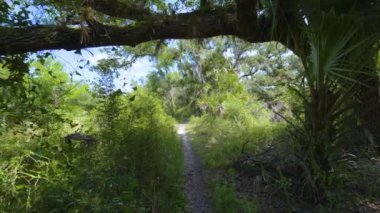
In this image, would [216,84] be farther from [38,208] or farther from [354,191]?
[38,208]

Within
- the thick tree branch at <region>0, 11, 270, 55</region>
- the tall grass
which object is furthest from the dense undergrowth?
the thick tree branch at <region>0, 11, 270, 55</region>

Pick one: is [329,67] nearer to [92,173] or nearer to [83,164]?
[92,173]

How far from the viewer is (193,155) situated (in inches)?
441

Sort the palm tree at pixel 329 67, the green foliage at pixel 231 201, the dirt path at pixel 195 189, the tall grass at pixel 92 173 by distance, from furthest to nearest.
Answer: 1. the dirt path at pixel 195 189
2. the green foliage at pixel 231 201
3. the palm tree at pixel 329 67
4. the tall grass at pixel 92 173

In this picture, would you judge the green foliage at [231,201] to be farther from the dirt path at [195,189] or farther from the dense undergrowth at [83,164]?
the dense undergrowth at [83,164]

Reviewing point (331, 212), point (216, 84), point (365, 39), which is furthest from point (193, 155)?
point (216, 84)

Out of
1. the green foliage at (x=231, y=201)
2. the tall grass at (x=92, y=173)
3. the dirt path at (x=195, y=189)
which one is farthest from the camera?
the dirt path at (x=195, y=189)

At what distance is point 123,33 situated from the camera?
5.78 m

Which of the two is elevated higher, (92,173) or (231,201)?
(92,173)

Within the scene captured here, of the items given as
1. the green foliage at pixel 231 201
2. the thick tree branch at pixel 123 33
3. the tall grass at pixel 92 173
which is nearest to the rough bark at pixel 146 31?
the thick tree branch at pixel 123 33

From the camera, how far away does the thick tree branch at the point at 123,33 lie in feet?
16.8

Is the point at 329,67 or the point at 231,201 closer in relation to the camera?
the point at 329,67

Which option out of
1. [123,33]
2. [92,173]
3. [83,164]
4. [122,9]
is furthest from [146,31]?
[92,173]

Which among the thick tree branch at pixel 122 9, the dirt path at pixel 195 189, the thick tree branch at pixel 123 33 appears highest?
the thick tree branch at pixel 122 9
